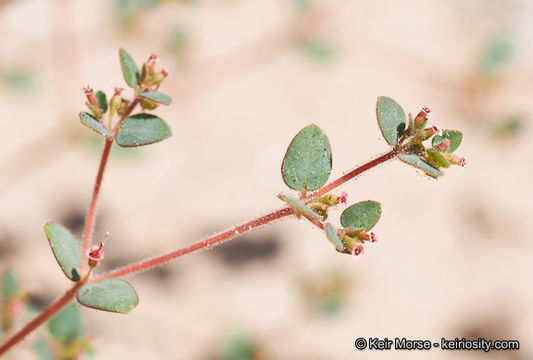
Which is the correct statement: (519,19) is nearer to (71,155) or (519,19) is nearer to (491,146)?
(491,146)

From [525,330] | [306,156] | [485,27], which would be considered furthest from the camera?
[485,27]

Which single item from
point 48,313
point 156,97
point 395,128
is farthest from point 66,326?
point 395,128

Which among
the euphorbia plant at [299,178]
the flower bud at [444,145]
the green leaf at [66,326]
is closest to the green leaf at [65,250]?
the euphorbia plant at [299,178]

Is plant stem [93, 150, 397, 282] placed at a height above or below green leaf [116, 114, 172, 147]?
below

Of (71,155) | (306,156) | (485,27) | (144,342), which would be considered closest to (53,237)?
(306,156)

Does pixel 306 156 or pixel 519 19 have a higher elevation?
pixel 519 19

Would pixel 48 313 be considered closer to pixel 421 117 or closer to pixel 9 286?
pixel 9 286

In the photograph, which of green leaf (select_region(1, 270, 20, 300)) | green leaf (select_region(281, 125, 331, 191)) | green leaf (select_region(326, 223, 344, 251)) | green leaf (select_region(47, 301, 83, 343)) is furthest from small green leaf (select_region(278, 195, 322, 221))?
green leaf (select_region(1, 270, 20, 300))

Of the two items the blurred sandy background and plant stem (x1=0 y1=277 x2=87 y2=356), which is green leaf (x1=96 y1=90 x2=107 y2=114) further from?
the blurred sandy background
